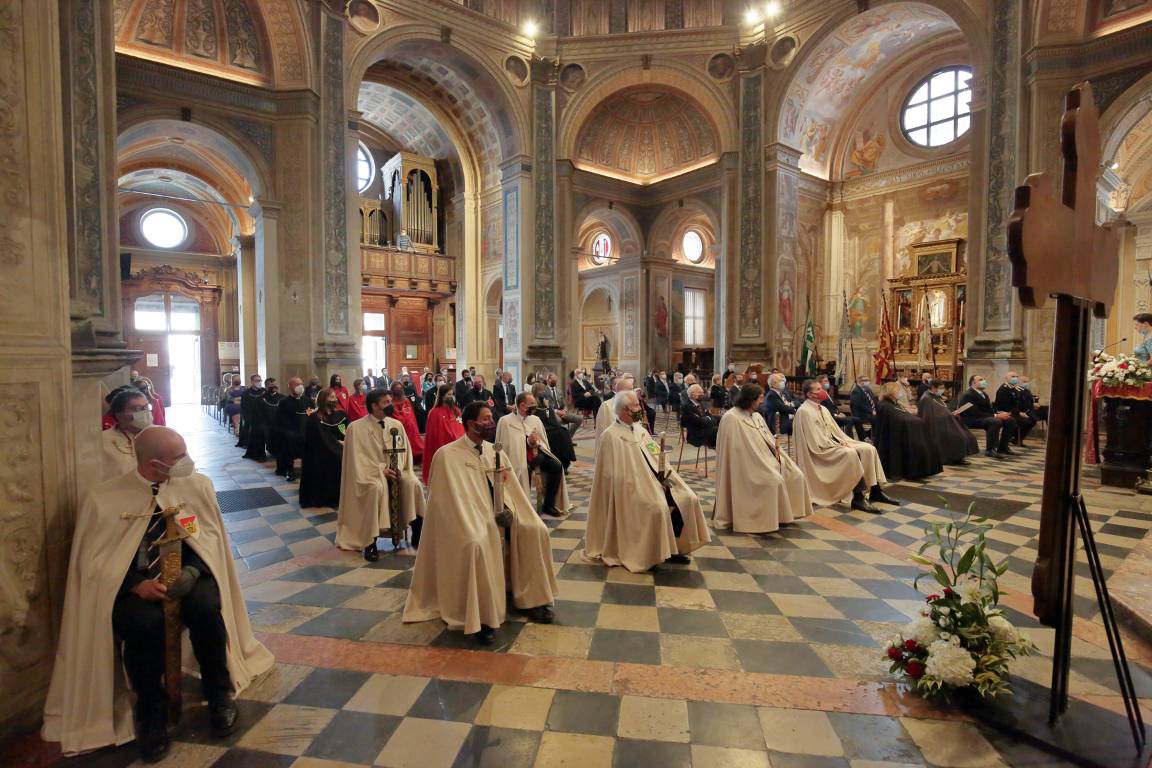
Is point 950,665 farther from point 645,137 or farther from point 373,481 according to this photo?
point 645,137

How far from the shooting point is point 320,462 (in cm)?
662

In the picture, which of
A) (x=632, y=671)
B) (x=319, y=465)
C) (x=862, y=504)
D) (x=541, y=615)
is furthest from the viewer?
(x=319, y=465)

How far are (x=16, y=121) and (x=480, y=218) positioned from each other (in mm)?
17232

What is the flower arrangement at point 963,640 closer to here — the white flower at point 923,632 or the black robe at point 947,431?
the white flower at point 923,632

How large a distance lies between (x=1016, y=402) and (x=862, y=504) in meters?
5.78

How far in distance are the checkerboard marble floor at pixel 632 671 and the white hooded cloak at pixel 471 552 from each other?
0.17 meters

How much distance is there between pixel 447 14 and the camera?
1478 centimetres

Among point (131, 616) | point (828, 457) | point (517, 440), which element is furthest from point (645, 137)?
point (131, 616)

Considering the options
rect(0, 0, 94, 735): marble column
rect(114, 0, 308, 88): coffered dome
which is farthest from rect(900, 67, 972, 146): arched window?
rect(0, 0, 94, 735): marble column

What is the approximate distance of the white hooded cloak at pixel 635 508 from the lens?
452cm

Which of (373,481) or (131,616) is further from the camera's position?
(373,481)

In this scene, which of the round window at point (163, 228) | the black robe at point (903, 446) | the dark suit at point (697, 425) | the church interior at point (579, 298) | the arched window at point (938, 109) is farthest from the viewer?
the round window at point (163, 228)

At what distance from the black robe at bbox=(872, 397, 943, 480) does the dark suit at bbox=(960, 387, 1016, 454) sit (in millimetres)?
2671

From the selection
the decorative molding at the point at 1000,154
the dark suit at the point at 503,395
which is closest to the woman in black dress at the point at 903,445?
the decorative molding at the point at 1000,154
